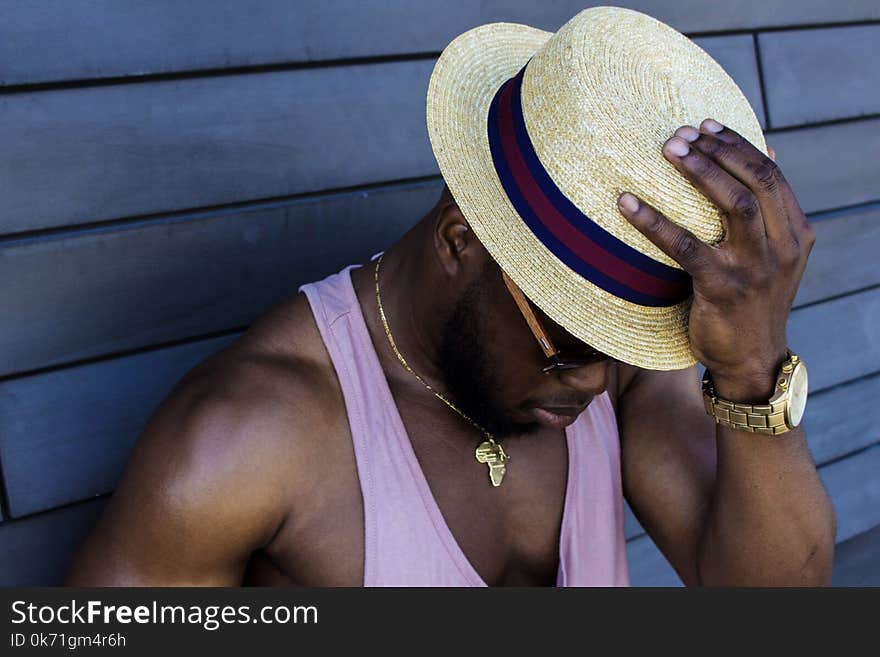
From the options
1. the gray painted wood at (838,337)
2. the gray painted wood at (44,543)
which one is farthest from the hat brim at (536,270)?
the gray painted wood at (838,337)

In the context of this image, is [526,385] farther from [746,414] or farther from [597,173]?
[597,173]

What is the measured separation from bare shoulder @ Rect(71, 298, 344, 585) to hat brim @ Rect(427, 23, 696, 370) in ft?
1.52

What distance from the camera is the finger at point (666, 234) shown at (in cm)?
134

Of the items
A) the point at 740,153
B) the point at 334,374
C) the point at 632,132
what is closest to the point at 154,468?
the point at 334,374

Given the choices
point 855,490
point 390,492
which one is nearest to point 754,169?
point 390,492

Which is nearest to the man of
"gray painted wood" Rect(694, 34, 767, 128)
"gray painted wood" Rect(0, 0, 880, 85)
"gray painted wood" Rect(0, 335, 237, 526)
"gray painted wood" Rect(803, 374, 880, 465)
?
"gray painted wood" Rect(0, 335, 237, 526)

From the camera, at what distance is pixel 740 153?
1354 millimetres

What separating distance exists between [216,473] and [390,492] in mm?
331

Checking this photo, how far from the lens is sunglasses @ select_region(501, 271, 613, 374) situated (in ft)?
5.16

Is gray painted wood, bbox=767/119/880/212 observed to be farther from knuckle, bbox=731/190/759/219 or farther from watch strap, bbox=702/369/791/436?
knuckle, bbox=731/190/759/219

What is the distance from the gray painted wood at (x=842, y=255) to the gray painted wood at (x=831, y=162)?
5cm

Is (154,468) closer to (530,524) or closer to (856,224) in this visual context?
(530,524)

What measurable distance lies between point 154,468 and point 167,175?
68 centimetres

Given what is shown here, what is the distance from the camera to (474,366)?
1.77m
